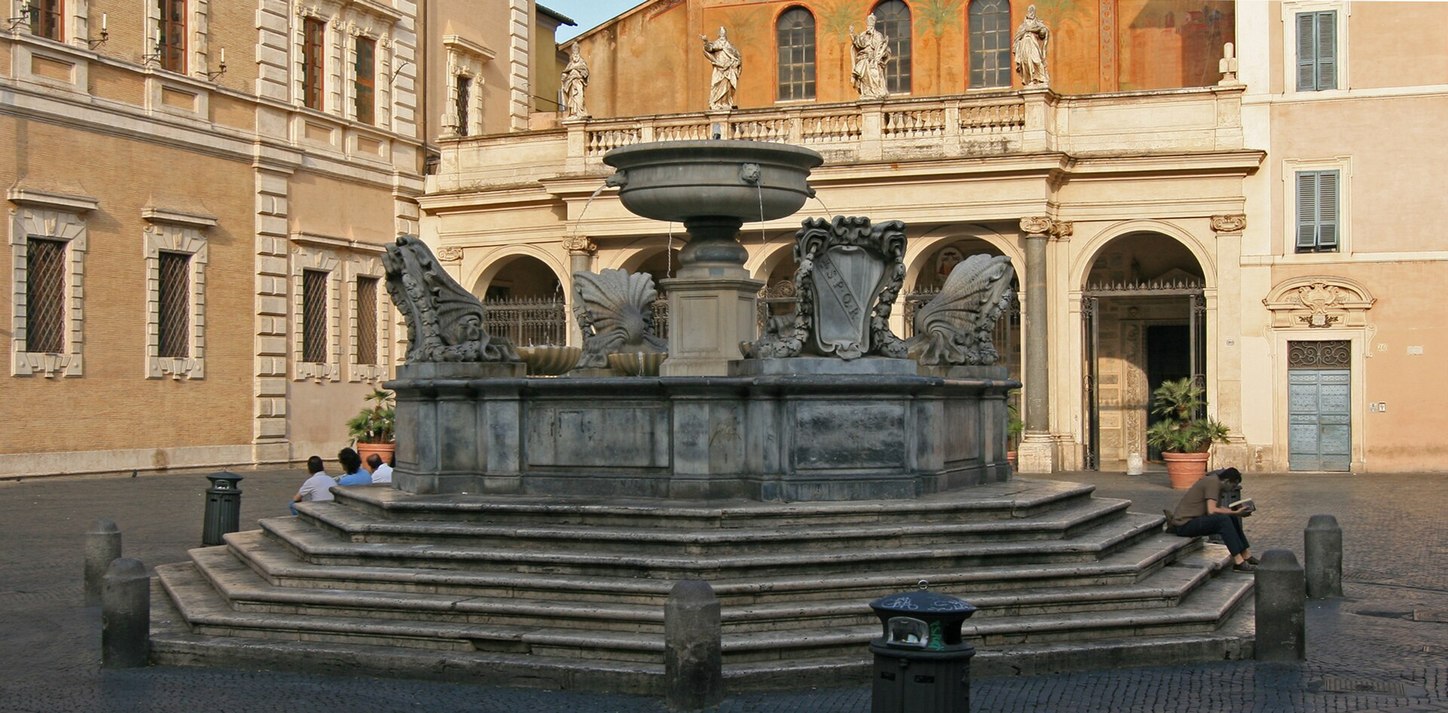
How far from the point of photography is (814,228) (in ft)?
37.4

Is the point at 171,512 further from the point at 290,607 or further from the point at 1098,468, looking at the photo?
the point at 1098,468

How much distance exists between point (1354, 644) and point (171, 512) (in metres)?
14.1

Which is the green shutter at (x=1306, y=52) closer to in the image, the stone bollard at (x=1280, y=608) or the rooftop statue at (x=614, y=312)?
the rooftop statue at (x=614, y=312)

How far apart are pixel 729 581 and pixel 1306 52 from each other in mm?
21940

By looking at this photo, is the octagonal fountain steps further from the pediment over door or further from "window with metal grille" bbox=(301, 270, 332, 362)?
"window with metal grille" bbox=(301, 270, 332, 362)

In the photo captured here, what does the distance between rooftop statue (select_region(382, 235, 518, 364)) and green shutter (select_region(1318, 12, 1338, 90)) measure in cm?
1991

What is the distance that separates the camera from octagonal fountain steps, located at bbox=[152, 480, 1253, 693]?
9023 mm

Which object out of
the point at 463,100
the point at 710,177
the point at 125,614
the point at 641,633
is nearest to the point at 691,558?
the point at 641,633

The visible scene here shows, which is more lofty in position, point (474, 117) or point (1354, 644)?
point (474, 117)

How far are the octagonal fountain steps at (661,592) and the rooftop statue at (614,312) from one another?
368cm

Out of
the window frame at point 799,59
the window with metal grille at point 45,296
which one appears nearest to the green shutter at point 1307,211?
the window frame at point 799,59

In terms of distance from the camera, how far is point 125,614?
938 centimetres

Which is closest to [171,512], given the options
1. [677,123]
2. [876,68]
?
[677,123]

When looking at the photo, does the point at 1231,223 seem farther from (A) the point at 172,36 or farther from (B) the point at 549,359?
(A) the point at 172,36
